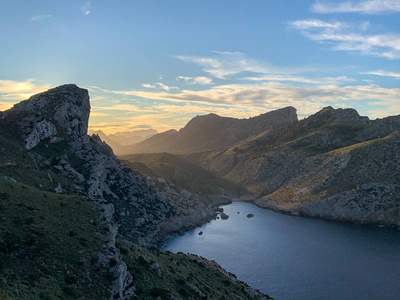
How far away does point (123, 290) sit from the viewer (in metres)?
33.6

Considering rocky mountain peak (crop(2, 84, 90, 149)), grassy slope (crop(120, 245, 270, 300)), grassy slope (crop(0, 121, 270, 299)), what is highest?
rocky mountain peak (crop(2, 84, 90, 149))

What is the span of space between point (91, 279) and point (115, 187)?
300 ft

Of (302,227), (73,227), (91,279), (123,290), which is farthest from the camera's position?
(302,227)

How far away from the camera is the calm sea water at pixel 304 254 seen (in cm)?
7800

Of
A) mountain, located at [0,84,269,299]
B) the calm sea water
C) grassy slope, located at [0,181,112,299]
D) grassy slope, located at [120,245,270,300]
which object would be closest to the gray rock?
the calm sea water

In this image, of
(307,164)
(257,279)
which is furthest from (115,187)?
(307,164)

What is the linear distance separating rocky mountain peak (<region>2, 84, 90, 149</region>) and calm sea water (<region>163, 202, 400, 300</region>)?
59365mm

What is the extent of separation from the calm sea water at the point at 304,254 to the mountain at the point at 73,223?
604 inches

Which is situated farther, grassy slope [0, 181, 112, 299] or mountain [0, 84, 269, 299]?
mountain [0, 84, 269, 299]

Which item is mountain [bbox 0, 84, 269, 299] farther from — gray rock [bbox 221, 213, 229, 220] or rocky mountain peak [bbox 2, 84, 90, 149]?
gray rock [bbox 221, 213, 229, 220]

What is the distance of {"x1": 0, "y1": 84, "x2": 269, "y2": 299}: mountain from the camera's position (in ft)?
96.4

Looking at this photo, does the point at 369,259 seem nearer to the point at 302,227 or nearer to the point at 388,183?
the point at 302,227

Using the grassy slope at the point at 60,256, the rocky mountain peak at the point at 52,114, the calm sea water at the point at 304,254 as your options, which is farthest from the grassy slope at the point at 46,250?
the calm sea water at the point at 304,254

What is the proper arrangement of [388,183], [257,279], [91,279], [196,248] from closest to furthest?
[91,279]
[257,279]
[196,248]
[388,183]
